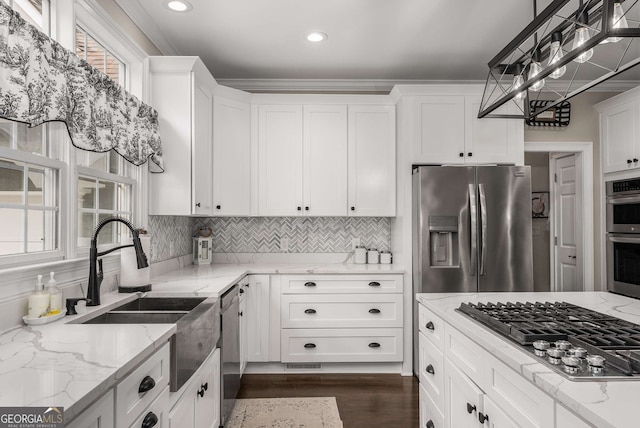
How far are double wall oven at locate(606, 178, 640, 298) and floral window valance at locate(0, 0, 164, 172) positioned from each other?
4002 millimetres

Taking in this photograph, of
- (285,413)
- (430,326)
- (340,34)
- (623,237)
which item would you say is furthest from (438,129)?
(285,413)

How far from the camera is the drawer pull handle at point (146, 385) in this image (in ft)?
4.16

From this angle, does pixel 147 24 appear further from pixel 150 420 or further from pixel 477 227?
pixel 477 227

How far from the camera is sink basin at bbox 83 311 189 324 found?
6.25 ft

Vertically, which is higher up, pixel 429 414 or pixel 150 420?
pixel 150 420

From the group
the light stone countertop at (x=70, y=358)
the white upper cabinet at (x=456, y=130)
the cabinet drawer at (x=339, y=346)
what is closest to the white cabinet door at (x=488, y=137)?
the white upper cabinet at (x=456, y=130)

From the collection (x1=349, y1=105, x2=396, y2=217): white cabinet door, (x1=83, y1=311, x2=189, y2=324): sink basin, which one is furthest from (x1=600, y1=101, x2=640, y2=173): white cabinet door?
(x1=83, y1=311, x2=189, y2=324): sink basin

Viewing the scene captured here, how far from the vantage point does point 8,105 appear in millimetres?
1428

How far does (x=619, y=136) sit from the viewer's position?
387cm

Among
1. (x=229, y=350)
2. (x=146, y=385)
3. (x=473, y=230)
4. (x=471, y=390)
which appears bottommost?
(x=229, y=350)

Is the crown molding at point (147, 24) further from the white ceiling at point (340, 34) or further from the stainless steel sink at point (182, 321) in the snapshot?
the stainless steel sink at point (182, 321)

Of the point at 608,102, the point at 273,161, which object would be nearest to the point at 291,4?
the point at 273,161

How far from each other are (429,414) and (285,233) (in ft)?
7.96

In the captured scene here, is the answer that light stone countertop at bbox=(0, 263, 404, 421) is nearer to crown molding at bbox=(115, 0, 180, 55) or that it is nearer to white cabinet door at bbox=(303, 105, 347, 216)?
crown molding at bbox=(115, 0, 180, 55)
